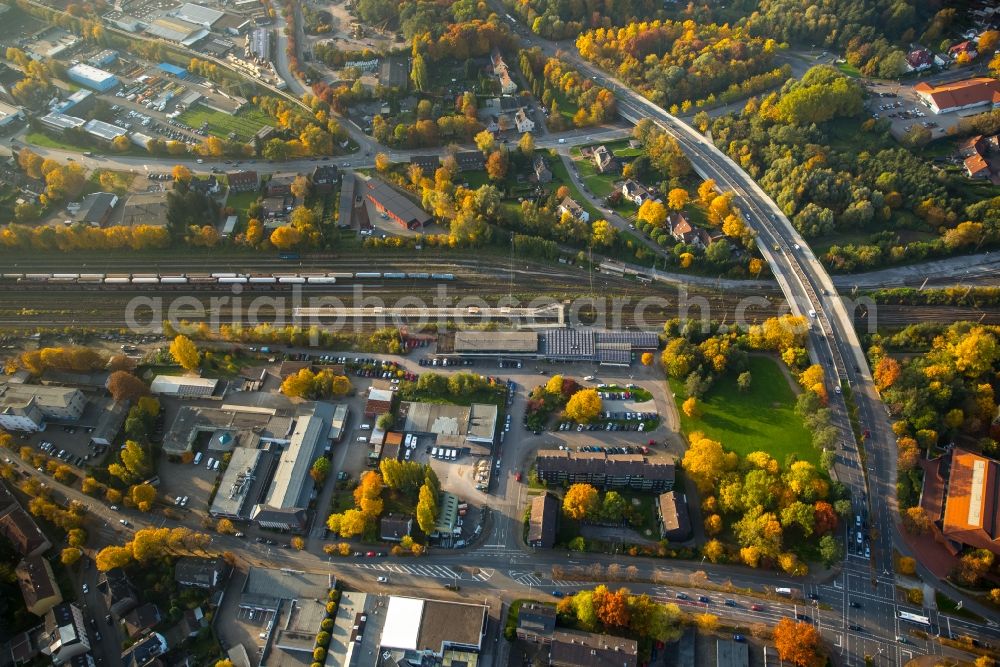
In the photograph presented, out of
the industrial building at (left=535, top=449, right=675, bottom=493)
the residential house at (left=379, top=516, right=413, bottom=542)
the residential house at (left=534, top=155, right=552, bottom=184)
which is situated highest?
the residential house at (left=534, top=155, right=552, bottom=184)

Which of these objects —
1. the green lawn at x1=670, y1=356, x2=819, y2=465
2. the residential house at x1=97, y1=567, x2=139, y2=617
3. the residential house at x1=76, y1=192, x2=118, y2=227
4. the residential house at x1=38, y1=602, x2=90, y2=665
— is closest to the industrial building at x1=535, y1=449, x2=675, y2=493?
the green lawn at x1=670, y1=356, x2=819, y2=465

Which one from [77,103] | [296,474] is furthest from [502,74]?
[296,474]

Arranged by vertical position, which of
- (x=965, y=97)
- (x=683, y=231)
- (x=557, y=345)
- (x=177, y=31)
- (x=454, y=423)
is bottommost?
(x=454, y=423)

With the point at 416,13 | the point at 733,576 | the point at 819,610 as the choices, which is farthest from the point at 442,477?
the point at 416,13

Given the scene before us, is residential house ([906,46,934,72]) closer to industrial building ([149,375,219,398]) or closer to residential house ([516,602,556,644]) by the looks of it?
residential house ([516,602,556,644])

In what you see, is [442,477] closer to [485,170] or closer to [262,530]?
[262,530]

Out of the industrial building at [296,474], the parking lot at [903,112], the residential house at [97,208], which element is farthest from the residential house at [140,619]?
the parking lot at [903,112]

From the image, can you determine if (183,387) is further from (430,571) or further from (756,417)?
(756,417)
